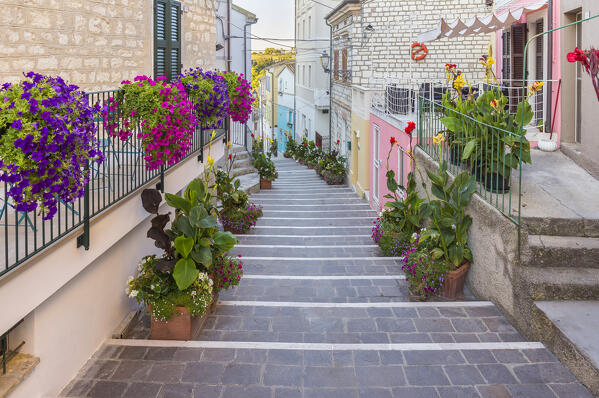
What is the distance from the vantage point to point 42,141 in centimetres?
337

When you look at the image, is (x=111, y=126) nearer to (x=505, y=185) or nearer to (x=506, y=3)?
(x=505, y=185)

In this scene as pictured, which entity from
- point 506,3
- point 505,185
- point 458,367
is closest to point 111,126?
point 458,367

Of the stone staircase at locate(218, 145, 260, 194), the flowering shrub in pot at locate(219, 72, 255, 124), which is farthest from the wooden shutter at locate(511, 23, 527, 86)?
the stone staircase at locate(218, 145, 260, 194)

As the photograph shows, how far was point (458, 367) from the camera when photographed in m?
4.65

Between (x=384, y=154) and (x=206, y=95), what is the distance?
7.71 metres

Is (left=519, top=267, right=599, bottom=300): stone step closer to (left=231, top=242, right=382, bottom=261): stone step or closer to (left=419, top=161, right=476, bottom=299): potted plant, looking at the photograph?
(left=419, top=161, right=476, bottom=299): potted plant

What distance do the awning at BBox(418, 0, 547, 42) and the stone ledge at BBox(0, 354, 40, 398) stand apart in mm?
9695

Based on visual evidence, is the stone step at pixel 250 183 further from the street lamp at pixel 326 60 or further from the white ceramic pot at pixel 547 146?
the white ceramic pot at pixel 547 146

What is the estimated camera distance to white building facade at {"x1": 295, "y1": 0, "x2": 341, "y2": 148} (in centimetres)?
2823

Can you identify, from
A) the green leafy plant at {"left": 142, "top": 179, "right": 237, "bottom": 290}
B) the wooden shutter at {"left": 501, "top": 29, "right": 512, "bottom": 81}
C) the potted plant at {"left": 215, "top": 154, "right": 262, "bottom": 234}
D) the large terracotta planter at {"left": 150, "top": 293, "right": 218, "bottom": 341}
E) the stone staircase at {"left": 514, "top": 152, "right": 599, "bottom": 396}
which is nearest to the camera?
the stone staircase at {"left": 514, "top": 152, "right": 599, "bottom": 396}

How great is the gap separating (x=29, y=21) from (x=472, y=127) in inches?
198

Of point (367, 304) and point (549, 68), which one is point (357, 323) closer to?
point (367, 304)

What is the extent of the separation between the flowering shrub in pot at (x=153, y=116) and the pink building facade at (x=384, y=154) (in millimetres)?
5935

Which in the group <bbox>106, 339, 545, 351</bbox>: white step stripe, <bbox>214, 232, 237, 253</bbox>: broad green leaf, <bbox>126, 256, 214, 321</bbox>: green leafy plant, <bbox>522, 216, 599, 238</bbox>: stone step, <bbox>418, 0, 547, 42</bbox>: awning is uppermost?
<bbox>418, 0, 547, 42</bbox>: awning
